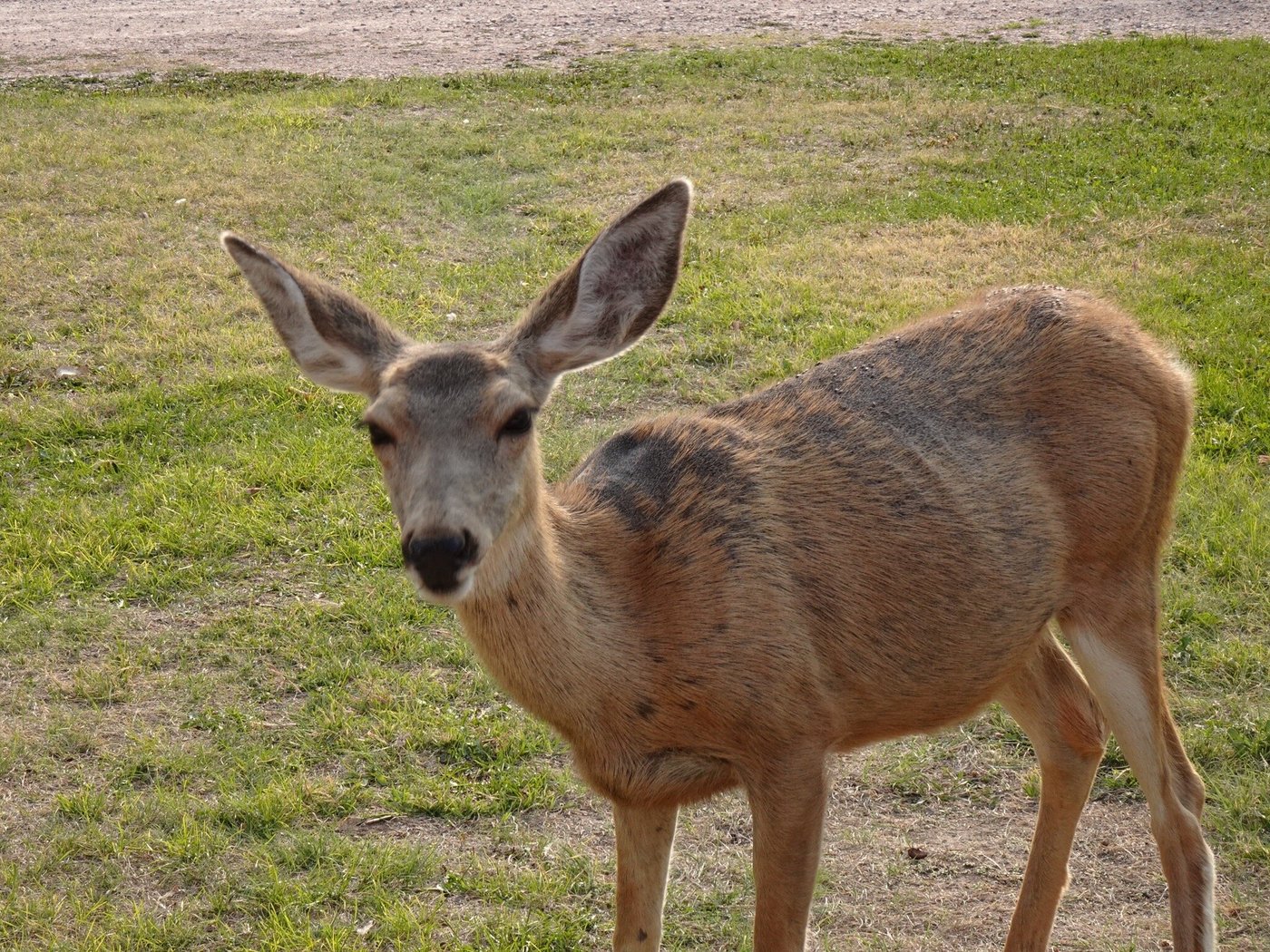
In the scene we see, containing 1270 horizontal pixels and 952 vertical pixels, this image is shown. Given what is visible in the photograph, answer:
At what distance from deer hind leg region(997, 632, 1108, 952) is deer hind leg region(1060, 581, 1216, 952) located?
207 millimetres

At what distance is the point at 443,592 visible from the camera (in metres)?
3.29

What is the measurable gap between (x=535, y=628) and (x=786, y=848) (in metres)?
0.91

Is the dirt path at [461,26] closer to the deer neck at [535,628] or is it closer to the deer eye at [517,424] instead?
the deer eye at [517,424]

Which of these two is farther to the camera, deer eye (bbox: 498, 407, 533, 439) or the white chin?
deer eye (bbox: 498, 407, 533, 439)

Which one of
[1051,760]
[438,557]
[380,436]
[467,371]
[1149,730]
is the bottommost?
[1051,760]

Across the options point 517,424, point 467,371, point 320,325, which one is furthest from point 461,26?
point 517,424

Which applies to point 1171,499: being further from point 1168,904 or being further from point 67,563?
point 67,563

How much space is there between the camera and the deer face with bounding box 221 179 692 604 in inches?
132

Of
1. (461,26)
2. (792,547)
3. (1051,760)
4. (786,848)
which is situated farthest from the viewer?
(461,26)

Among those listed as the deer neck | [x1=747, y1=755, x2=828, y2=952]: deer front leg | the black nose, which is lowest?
[x1=747, y1=755, x2=828, y2=952]: deer front leg

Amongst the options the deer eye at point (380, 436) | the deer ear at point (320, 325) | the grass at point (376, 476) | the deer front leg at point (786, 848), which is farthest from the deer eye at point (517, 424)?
the grass at point (376, 476)

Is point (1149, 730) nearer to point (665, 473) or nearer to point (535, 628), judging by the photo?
point (665, 473)

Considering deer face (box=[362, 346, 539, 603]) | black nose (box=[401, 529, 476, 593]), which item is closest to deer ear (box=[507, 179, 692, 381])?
deer face (box=[362, 346, 539, 603])

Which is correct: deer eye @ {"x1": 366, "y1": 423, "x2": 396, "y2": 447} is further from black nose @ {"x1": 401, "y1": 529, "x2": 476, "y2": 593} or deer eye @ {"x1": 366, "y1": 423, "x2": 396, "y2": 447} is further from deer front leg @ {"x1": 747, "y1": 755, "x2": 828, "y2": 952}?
deer front leg @ {"x1": 747, "y1": 755, "x2": 828, "y2": 952}
